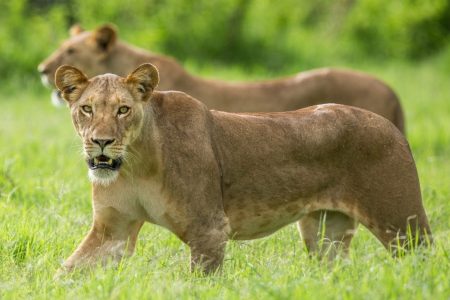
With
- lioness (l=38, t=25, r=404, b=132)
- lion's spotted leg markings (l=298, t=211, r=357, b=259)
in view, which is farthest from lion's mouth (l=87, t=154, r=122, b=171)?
lioness (l=38, t=25, r=404, b=132)

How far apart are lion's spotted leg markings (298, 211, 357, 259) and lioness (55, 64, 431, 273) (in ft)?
0.12

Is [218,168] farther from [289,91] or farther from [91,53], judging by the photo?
[91,53]

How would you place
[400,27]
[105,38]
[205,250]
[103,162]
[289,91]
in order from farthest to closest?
1. [400,27]
2. [105,38]
3. [289,91]
4. [205,250]
5. [103,162]

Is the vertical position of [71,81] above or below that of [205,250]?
above

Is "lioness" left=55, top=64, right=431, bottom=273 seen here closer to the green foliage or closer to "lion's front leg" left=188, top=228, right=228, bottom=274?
"lion's front leg" left=188, top=228, right=228, bottom=274

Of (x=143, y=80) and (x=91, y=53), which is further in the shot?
(x=91, y=53)

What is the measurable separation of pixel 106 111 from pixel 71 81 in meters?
0.28

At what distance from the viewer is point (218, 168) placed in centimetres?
462

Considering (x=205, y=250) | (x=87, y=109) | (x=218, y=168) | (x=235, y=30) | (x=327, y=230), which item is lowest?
(x=235, y=30)

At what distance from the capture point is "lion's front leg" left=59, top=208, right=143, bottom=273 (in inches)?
179

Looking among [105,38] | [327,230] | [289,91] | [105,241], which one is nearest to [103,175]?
[105,241]

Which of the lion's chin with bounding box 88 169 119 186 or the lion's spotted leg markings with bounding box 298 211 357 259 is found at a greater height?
the lion's chin with bounding box 88 169 119 186

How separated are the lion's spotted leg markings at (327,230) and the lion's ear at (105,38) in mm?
3757

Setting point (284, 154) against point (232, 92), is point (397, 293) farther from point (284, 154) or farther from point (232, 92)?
point (232, 92)
